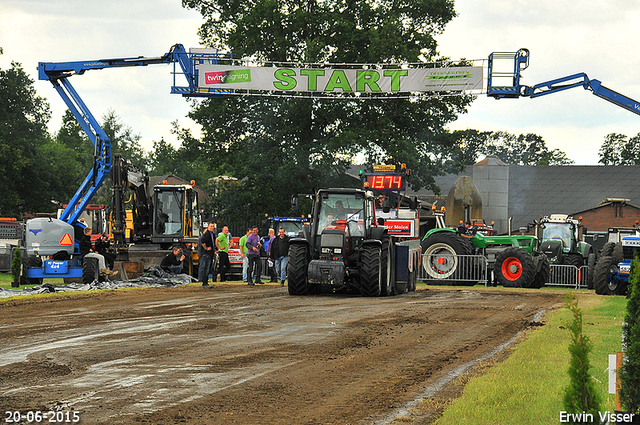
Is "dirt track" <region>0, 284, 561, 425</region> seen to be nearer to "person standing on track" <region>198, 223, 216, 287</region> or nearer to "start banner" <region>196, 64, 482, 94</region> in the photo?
"person standing on track" <region>198, 223, 216, 287</region>

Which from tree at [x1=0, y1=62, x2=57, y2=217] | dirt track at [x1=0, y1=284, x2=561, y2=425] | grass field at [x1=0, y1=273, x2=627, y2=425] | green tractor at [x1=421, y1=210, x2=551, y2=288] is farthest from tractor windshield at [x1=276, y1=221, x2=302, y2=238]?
tree at [x1=0, y1=62, x2=57, y2=217]

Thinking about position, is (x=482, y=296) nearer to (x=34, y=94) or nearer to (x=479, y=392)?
(x=479, y=392)

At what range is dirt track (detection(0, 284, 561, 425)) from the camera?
632 cm

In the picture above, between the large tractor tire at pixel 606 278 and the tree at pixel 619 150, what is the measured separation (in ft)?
279

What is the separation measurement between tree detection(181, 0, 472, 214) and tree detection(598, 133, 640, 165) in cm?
6940

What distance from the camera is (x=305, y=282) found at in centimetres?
1842

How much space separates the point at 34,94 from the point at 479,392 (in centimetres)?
6086

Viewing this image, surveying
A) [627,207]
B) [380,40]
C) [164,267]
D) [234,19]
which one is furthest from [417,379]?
[627,207]

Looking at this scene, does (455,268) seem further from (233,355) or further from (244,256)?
(233,355)

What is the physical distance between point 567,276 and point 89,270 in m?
17.2

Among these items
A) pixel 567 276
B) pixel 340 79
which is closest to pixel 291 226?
pixel 340 79

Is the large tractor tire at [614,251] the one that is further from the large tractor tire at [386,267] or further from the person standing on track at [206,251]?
the person standing on track at [206,251]

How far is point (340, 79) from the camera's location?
2825 cm

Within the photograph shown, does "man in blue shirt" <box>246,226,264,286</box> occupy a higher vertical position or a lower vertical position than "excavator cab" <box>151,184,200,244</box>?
lower
